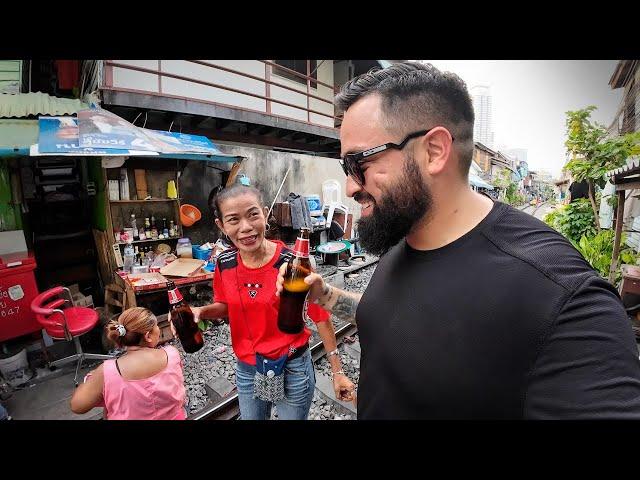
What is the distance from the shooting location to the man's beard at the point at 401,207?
1.24 metres

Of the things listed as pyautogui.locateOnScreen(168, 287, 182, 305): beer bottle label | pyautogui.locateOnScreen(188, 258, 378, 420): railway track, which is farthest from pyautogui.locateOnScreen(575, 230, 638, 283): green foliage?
pyautogui.locateOnScreen(168, 287, 182, 305): beer bottle label

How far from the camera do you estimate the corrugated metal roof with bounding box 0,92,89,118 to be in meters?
5.47

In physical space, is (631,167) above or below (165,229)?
above

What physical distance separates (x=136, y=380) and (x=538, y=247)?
2.81 metres

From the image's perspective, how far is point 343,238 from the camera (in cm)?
1141

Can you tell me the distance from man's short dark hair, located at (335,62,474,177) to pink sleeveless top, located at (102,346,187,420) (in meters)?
2.60

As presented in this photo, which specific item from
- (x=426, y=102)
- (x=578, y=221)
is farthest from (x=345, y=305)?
(x=578, y=221)

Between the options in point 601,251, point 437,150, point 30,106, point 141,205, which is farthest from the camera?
point 601,251

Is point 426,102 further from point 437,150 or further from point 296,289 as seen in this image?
point 296,289

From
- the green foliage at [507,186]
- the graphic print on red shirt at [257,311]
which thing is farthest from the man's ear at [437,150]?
the green foliage at [507,186]

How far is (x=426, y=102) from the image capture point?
1250mm

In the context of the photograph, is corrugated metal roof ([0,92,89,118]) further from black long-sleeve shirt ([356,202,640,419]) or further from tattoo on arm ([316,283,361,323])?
black long-sleeve shirt ([356,202,640,419])

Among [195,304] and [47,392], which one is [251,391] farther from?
[195,304]
